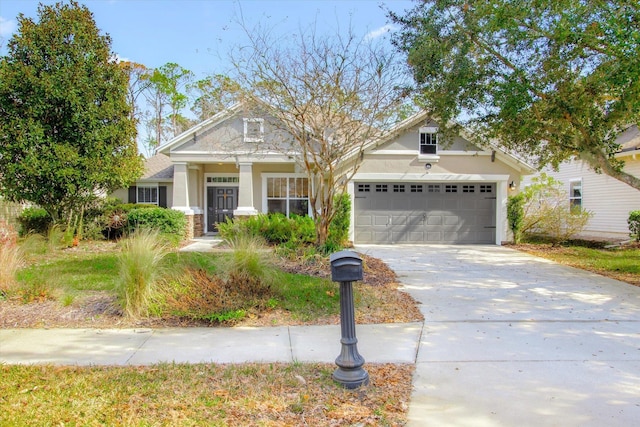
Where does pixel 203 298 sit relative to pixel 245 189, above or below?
below

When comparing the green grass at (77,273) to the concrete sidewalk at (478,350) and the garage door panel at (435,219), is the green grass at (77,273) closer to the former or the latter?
the concrete sidewalk at (478,350)

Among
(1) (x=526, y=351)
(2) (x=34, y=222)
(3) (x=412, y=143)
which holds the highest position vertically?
(3) (x=412, y=143)

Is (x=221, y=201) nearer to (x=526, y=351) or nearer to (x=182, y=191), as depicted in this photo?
(x=182, y=191)

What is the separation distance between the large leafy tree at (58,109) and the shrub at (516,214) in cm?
1310

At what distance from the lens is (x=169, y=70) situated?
33781mm

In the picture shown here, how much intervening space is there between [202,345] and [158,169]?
17016mm

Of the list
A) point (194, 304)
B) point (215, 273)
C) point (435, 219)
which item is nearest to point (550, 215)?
point (435, 219)

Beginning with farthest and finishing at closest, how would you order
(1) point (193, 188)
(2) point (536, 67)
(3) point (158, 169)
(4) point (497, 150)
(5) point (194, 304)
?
(3) point (158, 169) < (1) point (193, 188) < (4) point (497, 150) < (2) point (536, 67) < (5) point (194, 304)

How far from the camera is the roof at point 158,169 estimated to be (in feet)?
64.5

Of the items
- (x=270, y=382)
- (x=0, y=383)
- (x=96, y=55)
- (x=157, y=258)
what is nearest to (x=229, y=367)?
(x=270, y=382)

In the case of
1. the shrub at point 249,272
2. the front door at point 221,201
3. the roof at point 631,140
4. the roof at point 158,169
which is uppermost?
the roof at point 631,140

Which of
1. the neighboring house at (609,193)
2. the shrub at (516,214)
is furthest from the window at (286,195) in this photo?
A: the neighboring house at (609,193)

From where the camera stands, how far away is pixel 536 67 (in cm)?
908

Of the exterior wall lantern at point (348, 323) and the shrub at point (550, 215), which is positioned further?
the shrub at point (550, 215)
